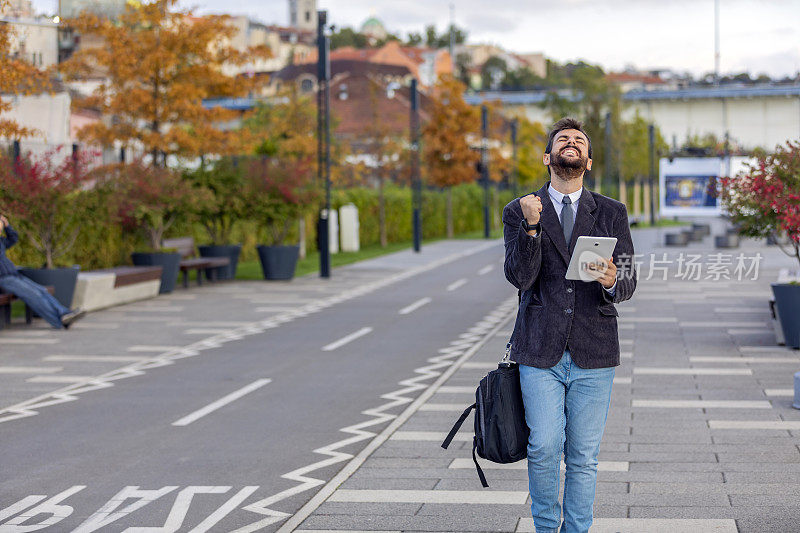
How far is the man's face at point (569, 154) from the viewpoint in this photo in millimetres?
5172

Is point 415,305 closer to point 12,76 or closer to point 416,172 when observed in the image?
point 12,76

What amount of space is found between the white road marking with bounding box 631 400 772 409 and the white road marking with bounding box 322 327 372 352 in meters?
5.31

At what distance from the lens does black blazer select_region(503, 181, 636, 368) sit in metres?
5.17

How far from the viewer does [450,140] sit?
2078 inches

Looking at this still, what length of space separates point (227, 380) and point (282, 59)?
15163 cm

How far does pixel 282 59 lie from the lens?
161 m

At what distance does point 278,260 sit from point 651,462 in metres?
18.6

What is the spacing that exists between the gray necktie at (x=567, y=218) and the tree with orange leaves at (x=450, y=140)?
1781 inches

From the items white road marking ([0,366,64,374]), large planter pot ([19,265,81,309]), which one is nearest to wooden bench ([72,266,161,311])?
large planter pot ([19,265,81,309])

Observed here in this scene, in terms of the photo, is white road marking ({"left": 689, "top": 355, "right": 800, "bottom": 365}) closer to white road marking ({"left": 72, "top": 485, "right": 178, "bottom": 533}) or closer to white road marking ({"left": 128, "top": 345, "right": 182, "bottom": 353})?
white road marking ({"left": 128, "top": 345, "right": 182, "bottom": 353})

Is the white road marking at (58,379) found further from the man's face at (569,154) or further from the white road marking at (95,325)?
the man's face at (569,154)

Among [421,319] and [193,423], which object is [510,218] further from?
[421,319]

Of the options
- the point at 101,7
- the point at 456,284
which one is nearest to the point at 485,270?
the point at 456,284

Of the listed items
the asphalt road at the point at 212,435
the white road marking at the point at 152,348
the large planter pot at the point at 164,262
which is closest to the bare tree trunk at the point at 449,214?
the large planter pot at the point at 164,262
